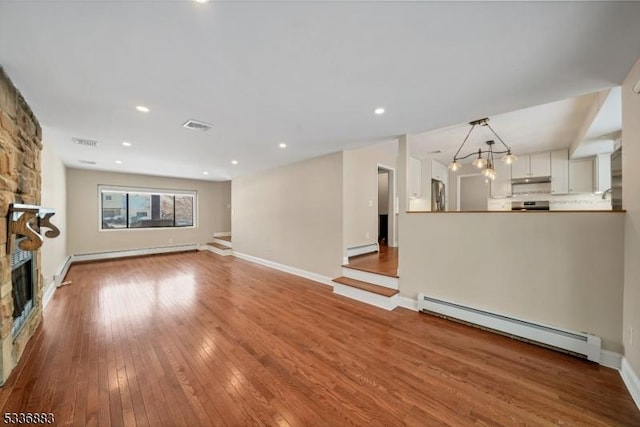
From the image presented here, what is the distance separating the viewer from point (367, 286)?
3.71 m

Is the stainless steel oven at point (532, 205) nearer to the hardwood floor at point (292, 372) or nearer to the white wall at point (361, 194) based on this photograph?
the white wall at point (361, 194)

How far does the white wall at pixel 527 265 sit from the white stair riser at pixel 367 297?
27cm

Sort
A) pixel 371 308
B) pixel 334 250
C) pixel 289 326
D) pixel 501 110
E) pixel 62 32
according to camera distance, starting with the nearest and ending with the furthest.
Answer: pixel 62 32, pixel 501 110, pixel 289 326, pixel 371 308, pixel 334 250

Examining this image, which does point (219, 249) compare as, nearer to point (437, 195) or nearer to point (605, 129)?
point (437, 195)

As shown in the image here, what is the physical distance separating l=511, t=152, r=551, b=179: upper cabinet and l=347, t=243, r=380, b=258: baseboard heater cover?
12.0 ft

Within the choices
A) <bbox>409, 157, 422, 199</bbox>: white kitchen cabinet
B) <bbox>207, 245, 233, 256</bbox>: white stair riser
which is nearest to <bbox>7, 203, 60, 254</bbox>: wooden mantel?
<bbox>207, 245, 233, 256</bbox>: white stair riser

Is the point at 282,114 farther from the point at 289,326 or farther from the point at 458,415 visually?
the point at 458,415

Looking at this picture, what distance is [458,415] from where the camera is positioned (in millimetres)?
1591

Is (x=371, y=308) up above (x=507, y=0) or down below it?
below

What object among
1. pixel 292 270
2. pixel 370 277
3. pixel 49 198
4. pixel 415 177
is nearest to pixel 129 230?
pixel 49 198

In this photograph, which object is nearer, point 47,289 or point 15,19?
point 15,19

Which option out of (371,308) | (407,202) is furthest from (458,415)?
(407,202)

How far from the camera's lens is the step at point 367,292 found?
11.2 ft

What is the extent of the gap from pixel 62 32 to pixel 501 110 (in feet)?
12.8
